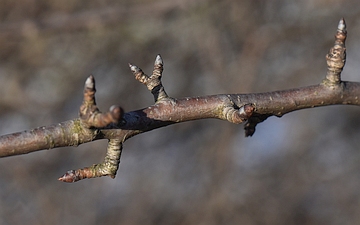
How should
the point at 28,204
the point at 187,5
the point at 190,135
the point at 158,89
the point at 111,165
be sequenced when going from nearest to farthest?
the point at 111,165 → the point at 158,89 → the point at 187,5 → the point at 28,204 → the point at 190,135

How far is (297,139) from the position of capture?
626 centimetres

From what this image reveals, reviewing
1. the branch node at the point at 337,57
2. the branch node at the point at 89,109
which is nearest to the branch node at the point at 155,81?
the branch node at the point at 89,109

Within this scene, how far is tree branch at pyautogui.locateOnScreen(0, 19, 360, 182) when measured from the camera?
123 cm

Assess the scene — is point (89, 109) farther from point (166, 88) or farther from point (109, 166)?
point (166, 88)

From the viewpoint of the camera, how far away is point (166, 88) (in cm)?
578

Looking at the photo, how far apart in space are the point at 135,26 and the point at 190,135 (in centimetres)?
145

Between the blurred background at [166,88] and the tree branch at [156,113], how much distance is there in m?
3.50

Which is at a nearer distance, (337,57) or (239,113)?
(239,113)

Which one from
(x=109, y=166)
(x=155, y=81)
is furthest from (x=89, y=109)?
(x=155, y=81)

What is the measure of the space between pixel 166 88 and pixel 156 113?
14.2ft

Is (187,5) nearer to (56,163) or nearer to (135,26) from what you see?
(135,26)

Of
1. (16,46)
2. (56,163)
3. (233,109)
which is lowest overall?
(233,109)

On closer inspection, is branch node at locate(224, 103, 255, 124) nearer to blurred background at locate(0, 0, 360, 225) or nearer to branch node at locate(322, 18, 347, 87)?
branch node at locate(322, 18, 347, 87)

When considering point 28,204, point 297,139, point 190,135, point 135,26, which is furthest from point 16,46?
point 297,139
